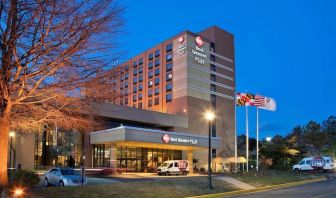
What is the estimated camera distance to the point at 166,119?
225 ft

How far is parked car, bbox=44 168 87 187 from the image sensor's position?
84.9 feet

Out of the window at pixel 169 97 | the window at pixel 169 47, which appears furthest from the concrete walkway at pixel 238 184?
the window at pixel 169 47

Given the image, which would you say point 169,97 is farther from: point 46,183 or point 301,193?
point 301,193

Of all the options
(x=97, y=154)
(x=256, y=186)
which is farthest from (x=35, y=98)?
(x=97, y=154)

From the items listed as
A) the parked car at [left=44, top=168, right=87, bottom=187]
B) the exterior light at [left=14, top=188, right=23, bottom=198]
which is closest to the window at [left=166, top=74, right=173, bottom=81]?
the parked car at [left=44, top=168, right=87, bottom=187]

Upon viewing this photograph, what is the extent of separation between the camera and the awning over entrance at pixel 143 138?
4891 cm

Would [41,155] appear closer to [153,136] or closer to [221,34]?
[153,136]

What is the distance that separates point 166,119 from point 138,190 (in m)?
47.0

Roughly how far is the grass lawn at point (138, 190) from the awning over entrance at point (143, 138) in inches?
880

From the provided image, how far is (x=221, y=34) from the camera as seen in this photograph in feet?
296

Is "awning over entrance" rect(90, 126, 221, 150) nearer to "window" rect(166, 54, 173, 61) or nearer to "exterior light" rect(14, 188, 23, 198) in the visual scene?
"window" rect(166, 54, 173, 61)

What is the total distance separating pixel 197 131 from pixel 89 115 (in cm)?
6073

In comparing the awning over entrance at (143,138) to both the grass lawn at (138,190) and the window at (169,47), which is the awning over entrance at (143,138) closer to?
the grass lawn at (138,190)

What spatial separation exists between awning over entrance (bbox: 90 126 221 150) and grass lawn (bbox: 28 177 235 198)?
2236cm
